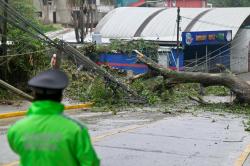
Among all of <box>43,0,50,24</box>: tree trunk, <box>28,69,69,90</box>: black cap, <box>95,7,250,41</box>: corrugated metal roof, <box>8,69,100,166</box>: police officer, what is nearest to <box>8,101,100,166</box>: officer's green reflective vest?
<box>8,69,100,166</box>: police officer

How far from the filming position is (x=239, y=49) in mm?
44000

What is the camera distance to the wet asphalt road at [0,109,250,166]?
30.6 ft

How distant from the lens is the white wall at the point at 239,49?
43.7 meters

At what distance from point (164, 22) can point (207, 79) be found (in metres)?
27.9

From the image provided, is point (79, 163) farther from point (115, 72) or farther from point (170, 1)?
point (170, 1)

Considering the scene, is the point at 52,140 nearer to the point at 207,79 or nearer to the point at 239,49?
the point at 207,79

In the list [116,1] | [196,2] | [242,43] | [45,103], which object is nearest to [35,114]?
[45,103]

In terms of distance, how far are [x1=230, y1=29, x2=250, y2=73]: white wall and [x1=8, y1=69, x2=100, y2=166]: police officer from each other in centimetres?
4082

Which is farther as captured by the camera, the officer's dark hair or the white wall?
the white wall

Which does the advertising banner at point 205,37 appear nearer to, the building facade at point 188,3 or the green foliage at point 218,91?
the green foliage at point 218,91

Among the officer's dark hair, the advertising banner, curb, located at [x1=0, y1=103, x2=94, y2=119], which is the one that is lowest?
curb, located at [x1=0, y1=103, x2=94, y2=119]

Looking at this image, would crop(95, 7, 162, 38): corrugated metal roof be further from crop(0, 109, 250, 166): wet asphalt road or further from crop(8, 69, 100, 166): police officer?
crop(8, 69, 100, 166): police officer

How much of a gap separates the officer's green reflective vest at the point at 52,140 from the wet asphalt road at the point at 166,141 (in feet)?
17.4

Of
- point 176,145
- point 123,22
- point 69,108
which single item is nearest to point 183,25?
point 123,22
